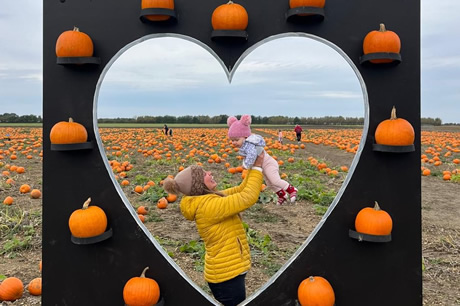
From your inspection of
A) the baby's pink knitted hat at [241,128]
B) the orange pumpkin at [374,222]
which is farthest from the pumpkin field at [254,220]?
the baby's pink knitted hat at [241,128]

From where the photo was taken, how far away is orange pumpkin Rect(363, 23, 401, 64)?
290cm

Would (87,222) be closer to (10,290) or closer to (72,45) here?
(72,45)

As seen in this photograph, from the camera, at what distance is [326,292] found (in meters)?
2.96

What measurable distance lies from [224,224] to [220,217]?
0.41ft

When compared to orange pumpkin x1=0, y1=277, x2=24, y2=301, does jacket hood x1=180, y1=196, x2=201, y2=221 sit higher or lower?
higher

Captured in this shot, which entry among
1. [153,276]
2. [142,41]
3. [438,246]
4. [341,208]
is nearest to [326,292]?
[341,208]

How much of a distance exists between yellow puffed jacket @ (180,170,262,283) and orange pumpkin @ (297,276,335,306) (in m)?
0.51

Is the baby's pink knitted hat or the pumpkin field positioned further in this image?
the pumpkin field

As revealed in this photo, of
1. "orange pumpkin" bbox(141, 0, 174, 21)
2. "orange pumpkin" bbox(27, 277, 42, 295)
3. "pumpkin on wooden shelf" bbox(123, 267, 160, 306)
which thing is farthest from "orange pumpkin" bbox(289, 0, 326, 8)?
"orange pumpkin" bbox(27, 277, 42, 295)

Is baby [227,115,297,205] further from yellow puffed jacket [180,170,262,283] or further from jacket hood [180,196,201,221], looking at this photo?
jacket hood [180,196,201,221]

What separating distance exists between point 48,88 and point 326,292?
2.97m

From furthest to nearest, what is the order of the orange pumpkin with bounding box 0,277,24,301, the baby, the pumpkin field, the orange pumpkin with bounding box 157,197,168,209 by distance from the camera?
the orange pumpkin with bounding box 157,197,168,209, the pumpkin field, the orange pumpkin with bounding box 0,277,24,301, the baby

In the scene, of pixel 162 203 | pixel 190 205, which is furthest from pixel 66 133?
pixel 162 203

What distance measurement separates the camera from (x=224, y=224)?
9.74 ft
